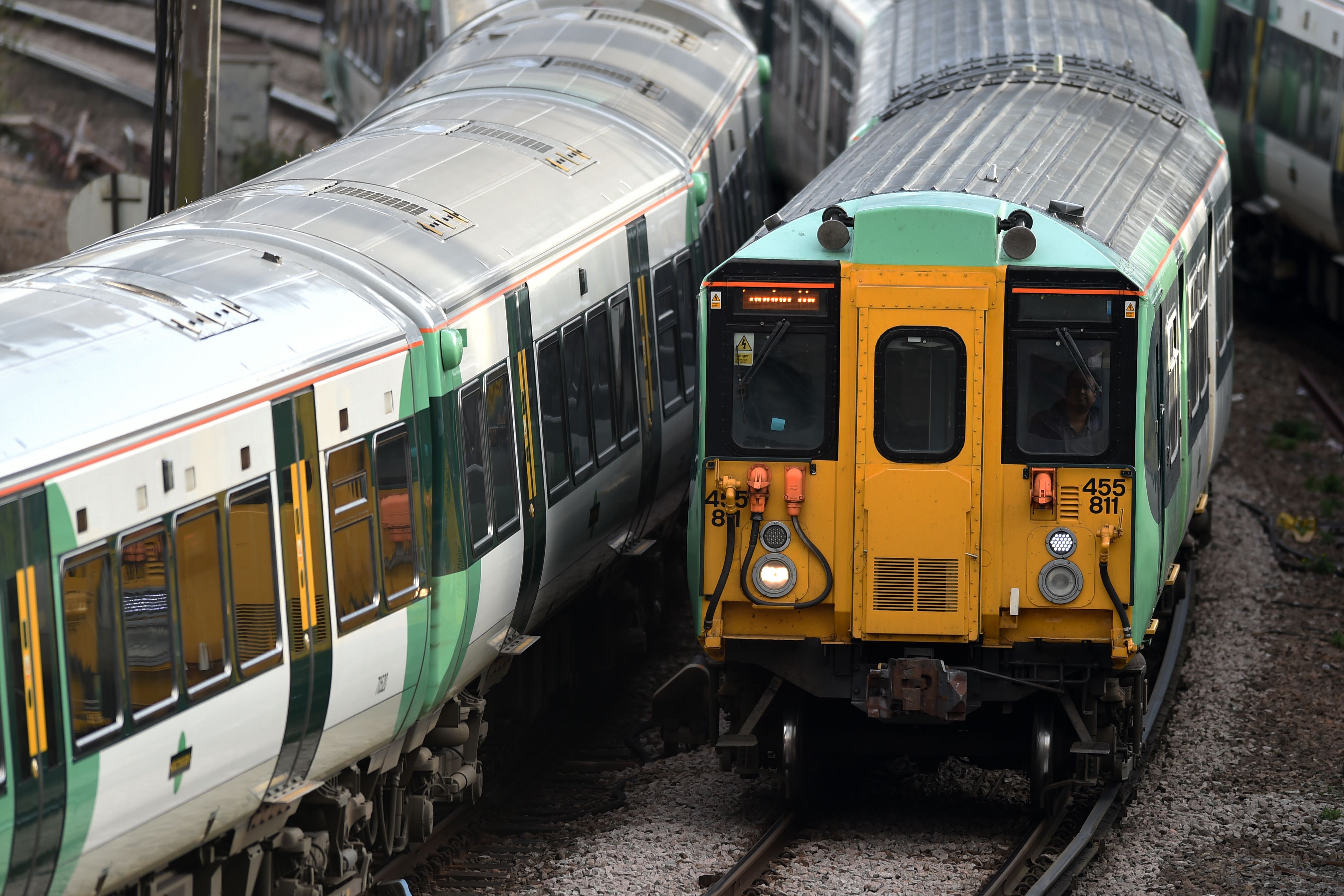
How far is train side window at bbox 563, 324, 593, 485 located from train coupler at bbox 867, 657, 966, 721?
2.27 meters

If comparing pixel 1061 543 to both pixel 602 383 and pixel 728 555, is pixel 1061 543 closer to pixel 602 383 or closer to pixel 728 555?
pixel 728 555

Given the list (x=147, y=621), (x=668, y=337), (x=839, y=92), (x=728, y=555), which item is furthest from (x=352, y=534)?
(x=839, y=92)

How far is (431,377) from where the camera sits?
28.7 feet

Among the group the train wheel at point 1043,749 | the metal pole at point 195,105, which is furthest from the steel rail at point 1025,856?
the metal pole at point 195,105

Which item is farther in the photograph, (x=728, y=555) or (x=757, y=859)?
(x=757, y=859)

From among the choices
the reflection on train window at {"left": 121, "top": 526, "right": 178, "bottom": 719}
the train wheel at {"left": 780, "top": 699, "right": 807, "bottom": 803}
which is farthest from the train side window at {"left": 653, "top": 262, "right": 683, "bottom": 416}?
the reflection on train window at {"left": 121, "top": 526, "right": 178, "bottom": 719}

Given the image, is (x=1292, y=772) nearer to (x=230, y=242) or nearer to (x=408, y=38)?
(x=230, y=242)

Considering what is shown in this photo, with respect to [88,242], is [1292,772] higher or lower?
lower

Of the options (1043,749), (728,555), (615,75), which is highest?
(615,75)

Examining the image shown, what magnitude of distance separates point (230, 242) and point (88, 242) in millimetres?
4574

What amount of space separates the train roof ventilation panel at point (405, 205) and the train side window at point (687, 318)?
2.82m

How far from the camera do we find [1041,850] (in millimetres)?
9742

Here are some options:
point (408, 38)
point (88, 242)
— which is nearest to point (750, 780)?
point (88, 242)

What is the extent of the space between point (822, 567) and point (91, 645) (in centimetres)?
380
